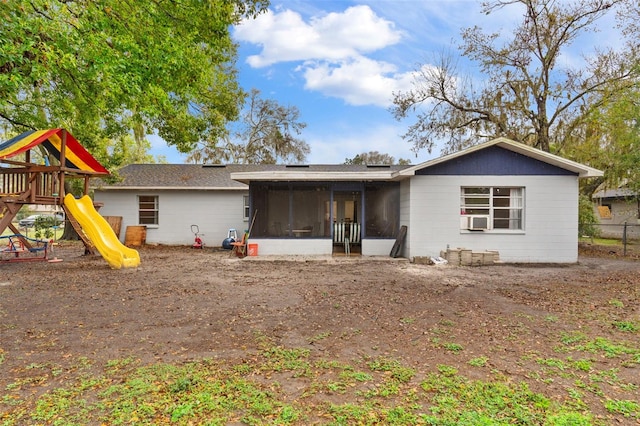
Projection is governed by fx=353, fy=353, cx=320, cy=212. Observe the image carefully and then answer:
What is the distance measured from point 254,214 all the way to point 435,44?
11.4 metres

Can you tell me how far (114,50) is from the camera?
591cm

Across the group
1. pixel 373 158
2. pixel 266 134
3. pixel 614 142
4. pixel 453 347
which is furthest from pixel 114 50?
pixel 373 158

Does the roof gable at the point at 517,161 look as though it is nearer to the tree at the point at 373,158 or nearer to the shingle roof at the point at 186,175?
the shingle roof at the point at 186,175

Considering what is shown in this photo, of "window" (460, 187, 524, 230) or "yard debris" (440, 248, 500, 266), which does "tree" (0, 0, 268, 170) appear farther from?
"yard debris" (440, 248, 500, 266)

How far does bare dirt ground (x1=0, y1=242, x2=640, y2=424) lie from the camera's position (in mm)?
3736

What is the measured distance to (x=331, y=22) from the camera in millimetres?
11523

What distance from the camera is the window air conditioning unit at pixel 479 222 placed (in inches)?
417

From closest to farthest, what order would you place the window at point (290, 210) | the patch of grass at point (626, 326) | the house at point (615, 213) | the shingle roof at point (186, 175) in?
the patch of grass at point (626, 326), the window at point (290, 210), the shingle roof at point (186, 175), the house at point (615, 213)

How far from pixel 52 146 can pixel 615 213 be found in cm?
2960

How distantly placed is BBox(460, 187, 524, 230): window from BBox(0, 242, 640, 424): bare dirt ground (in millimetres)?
1902

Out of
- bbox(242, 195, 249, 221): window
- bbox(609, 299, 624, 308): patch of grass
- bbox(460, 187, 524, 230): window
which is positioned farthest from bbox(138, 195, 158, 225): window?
bbox(609, 299, 624, 308): patch of grass

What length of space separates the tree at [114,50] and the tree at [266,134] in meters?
18.1

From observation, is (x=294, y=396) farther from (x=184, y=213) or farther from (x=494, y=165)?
(x=184, y=213)

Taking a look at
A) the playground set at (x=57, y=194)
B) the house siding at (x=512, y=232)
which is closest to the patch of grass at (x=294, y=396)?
the playground set at (x=57, y=194)
